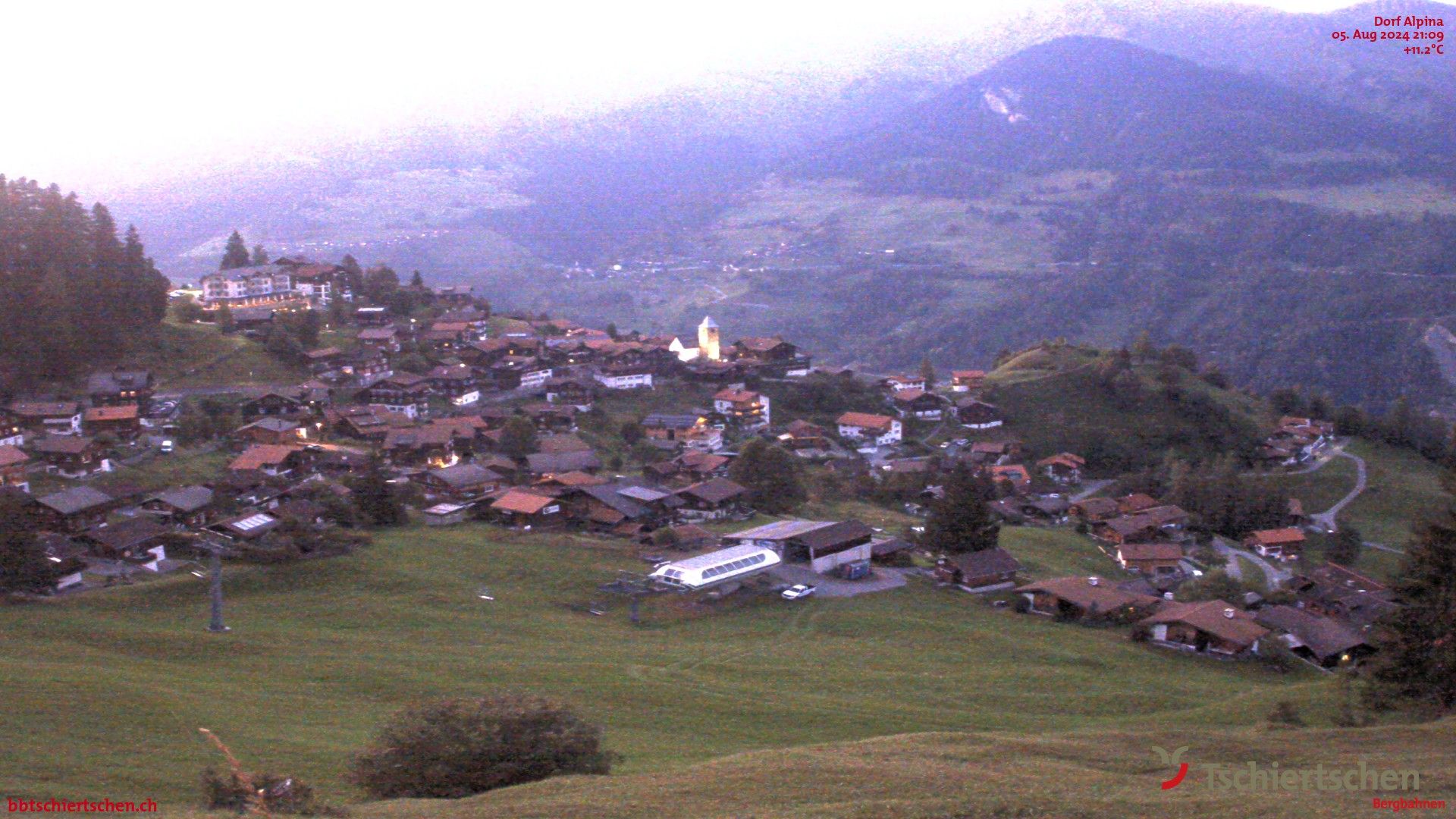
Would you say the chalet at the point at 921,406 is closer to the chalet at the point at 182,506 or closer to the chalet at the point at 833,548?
the chalet at the point at 833,548

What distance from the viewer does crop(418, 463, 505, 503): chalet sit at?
4106 centimetres

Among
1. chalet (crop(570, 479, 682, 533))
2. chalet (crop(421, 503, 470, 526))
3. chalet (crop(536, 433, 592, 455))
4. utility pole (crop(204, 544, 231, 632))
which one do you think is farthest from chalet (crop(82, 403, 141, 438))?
utility pole (crop(204, 544, 231, 632))

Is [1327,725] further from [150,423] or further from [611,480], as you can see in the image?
[150,423]

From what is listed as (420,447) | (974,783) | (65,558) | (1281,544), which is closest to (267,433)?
(420,447)

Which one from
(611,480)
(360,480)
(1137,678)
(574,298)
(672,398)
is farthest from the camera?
(574,298)

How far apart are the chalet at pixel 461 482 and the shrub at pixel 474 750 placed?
1066 inches

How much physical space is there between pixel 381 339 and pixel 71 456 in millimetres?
25781

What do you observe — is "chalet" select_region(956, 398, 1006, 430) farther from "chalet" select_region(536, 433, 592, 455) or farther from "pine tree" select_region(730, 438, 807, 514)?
"chalet" select_region(536, 433, 592, 455)

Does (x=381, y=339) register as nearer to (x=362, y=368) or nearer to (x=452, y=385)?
(x=362, y=368)

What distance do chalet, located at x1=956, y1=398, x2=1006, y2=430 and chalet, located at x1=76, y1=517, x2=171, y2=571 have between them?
48925 millimetres

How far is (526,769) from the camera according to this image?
1362cm

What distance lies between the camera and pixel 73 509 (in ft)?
103

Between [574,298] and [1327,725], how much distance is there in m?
130

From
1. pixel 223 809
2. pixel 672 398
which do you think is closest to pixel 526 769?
pixel 223 809
